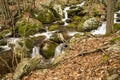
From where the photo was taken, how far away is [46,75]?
28.6 feet

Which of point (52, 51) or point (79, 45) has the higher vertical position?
point (79, 45)

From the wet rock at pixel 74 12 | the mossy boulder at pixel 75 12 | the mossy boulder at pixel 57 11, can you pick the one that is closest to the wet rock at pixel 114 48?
the mossy boulder at pixel 75 12

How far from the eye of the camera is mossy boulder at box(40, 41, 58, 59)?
43.9 feet

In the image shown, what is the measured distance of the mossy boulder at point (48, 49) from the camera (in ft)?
43.9

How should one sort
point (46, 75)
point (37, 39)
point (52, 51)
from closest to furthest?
1. point (46, 75)
2. point (52, 51)
3. point (37, 39)

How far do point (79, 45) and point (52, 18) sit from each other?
10.9m

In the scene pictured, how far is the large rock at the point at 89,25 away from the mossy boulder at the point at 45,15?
4.81m

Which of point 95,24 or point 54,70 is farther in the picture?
point 95,24

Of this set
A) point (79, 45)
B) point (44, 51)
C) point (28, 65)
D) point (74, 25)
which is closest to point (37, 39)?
point (44, 51)

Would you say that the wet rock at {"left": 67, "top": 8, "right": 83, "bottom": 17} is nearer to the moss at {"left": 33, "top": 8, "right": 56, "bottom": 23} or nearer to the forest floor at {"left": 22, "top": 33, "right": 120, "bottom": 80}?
the moss at {"left": 33, "top": 8, "right": 56, "bottom": 23}

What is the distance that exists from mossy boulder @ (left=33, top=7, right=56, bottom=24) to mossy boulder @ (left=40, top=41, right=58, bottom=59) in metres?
7.45

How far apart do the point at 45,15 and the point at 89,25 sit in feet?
19.3

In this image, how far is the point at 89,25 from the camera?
17922 mm

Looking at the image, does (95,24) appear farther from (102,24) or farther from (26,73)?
(26,73)
